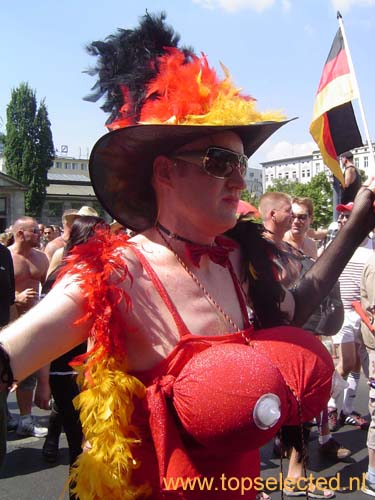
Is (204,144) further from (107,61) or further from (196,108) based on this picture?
(107,61)

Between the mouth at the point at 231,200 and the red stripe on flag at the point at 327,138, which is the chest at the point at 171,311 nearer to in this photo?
the mouth at the point at 231,200

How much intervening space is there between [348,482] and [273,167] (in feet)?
Result: 336

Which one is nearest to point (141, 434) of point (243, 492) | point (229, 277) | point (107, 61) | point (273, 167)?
point (243, 492)

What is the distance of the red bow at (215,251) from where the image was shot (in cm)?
174

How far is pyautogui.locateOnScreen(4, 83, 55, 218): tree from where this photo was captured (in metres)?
57.7

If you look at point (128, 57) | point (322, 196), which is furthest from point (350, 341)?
point (322, 196)

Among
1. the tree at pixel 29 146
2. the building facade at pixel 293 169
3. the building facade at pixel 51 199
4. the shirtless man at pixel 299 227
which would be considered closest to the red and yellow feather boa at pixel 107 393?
the shirtless man at pixel 299 227

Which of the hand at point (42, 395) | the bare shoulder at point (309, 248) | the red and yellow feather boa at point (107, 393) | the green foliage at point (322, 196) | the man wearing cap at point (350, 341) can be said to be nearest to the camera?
the red and yellow feather boa at point (107, 393)

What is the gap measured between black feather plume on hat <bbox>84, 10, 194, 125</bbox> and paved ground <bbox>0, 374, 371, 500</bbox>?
3011 mm

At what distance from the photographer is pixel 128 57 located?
1.84m

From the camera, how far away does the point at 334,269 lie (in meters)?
1.90

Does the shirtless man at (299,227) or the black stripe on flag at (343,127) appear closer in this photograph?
the black stripe on flag at (343,127)

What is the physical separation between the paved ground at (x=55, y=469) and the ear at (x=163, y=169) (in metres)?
2.88

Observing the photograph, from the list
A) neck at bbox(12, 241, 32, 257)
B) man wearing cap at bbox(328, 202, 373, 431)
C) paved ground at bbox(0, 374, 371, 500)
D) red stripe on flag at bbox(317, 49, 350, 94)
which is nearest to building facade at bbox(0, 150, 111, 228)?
neck at bbox(12, 241, 32, 257)
